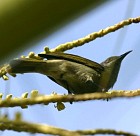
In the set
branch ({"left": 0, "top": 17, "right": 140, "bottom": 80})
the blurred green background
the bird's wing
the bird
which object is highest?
the bird's wing

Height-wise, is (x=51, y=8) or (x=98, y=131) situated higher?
(x=51, y=8)

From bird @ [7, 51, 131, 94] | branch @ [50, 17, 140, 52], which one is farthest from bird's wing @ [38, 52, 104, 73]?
branch @ [50, 17, 140, 52]

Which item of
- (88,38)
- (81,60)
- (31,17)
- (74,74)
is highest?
(81,60)

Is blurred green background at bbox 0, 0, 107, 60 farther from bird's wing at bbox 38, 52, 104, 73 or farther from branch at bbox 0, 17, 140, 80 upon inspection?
bird's wing at bbox 38, 52, 104, 73

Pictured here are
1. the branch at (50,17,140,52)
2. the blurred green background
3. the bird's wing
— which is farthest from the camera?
the bird's wing

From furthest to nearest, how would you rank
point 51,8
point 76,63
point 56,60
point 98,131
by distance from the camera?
point 76,63
point 56,60
point 98,131
point 51,8

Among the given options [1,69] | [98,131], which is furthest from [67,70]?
[98,131]

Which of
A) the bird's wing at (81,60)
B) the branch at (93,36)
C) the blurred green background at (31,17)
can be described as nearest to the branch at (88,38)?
the branch at (93,36)

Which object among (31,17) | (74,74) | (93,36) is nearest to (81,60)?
(74,74)

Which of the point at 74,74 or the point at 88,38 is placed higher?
the point at 74,74

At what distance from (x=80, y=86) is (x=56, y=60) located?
51 centimetres

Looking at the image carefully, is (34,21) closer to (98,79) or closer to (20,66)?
(20,66)

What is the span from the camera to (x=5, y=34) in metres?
0.47

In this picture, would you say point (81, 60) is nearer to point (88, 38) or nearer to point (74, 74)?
point (74, 74)
